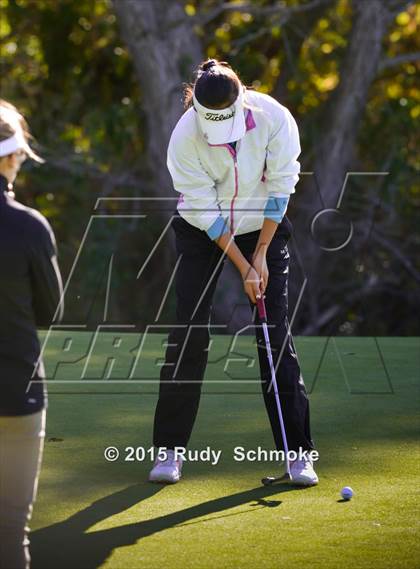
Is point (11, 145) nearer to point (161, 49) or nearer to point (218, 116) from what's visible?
point (218, 116)

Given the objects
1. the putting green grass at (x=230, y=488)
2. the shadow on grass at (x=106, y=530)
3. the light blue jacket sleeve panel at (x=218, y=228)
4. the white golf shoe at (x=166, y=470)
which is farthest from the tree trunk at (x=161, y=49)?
the shadow on grass at (x=106, y=530)

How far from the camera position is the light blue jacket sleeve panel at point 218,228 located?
4652 millimetres

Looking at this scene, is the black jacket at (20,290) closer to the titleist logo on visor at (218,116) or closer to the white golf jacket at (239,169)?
the titleist logo on visor at (218,116)

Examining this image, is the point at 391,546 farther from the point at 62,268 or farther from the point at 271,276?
the point at 62,268

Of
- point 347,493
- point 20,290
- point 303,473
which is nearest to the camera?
point 20,290

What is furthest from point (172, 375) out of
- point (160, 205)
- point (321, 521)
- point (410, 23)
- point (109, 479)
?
point (410, 23)

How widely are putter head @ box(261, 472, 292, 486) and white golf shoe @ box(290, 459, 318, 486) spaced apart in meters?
0.03

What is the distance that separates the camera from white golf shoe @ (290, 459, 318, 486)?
15.0ft

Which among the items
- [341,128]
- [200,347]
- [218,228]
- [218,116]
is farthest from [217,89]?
[341,128]

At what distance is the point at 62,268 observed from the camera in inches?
627

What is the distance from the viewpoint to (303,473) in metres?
4.59

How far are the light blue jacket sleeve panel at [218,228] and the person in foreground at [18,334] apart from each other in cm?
163

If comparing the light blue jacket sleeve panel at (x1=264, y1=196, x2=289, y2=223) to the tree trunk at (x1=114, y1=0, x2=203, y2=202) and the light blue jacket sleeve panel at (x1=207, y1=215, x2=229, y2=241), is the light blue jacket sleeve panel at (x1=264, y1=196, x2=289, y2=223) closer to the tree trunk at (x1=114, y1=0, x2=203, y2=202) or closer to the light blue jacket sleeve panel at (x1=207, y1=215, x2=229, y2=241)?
the light blue jacket sleeve panel at (x1=207, y1=215, x2=229, y2=241)

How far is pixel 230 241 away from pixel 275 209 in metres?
0.23
